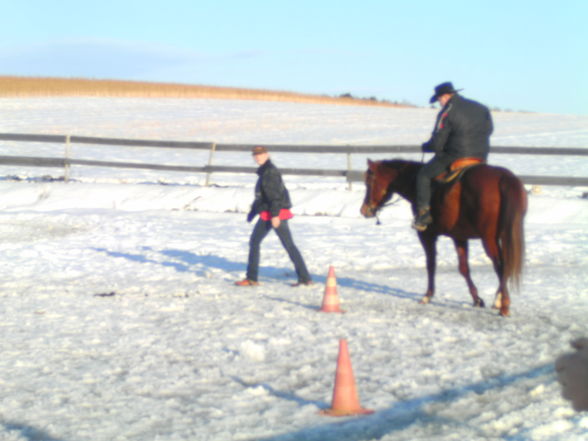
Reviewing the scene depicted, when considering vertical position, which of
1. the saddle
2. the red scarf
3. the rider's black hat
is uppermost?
the rider's black hat

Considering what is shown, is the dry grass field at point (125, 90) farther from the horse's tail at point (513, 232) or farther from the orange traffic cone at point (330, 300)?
the horse's tail at point (513, 232)

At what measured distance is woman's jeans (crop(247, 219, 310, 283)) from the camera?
386 inches

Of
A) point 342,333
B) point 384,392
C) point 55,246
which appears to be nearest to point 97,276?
point 55,246

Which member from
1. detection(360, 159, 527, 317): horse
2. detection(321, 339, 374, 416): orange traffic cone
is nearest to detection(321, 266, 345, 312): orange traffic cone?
detection(360, 159, 527, 317): horse

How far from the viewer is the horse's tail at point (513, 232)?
7.74 meters

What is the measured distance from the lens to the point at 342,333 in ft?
23.5

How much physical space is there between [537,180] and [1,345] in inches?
503

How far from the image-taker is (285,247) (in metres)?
9.93

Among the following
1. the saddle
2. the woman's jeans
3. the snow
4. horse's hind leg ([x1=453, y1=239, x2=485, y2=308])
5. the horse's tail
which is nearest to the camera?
the snow

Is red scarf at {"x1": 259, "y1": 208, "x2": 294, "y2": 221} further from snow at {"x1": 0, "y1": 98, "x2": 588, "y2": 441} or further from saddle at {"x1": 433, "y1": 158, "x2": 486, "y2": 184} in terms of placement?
saddle at {"x1": 433, "y1": 158, "x2": 486, "y2": 184}

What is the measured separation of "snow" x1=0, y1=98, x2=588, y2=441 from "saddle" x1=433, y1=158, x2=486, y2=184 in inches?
50.2

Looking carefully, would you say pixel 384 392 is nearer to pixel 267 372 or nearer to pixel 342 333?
pixel 267 372

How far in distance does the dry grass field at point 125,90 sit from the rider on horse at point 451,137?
4629 centimetres

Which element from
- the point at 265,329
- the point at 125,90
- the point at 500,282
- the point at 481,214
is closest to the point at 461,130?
the point at 481,214
